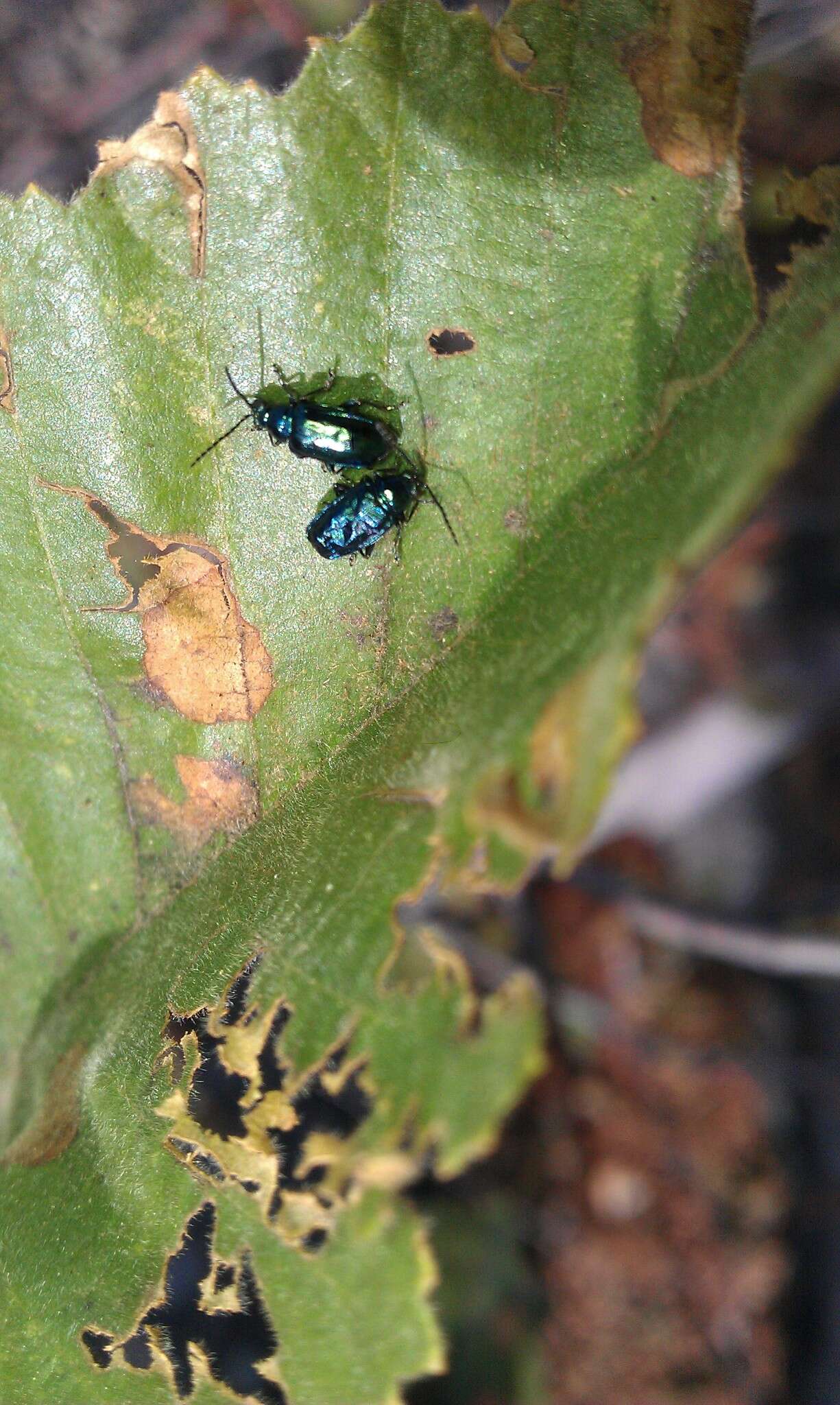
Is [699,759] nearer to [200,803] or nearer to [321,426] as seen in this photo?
[200,803]

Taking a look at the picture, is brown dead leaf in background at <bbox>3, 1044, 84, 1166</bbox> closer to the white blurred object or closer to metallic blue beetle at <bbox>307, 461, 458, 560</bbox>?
metallic blue beetle at <bbox>307, 461, 458, 560</bbox>

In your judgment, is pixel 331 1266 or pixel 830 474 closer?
pixel 331 1266

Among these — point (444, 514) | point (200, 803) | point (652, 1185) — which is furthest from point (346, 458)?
point (652, 1185)

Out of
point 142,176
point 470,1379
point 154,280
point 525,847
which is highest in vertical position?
point 142,176

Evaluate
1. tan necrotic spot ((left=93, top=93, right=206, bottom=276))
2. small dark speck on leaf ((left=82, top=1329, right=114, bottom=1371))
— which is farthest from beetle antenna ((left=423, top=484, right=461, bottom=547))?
small dark speck on leaf ((left=82, top=1329, right=114, bottom=1371))

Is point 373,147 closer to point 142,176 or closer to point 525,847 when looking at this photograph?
point 142,176

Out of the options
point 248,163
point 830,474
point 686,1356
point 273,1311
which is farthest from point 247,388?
point 686,1356
